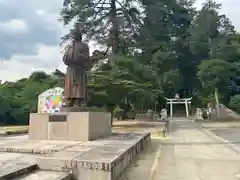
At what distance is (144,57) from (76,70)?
20.1 m

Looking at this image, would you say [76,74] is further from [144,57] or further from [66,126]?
[144,57]

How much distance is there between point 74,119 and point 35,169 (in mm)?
2824

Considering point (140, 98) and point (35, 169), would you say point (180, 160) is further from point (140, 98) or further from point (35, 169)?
point (140, 98)

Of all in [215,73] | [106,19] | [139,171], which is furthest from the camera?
[215,73]

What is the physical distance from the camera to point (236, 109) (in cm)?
2833

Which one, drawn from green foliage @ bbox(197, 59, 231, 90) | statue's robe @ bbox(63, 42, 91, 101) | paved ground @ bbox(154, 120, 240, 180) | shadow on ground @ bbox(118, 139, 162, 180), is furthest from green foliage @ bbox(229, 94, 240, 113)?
shadow on ground @ bbox(118, 139, 162, 180)

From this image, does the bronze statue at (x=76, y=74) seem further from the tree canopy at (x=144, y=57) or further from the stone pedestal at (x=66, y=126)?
the tree canopy at (x=144, y=57)

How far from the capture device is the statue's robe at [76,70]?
6969 millimetres

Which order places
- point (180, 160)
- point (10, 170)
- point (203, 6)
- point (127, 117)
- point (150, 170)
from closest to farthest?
1. point (10, 170)
2. point (150, 170)
3. point (180, 160)
4. point (127, 117)
5. point (203, 6)

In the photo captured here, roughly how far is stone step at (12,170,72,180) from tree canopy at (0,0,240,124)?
10.7 meters

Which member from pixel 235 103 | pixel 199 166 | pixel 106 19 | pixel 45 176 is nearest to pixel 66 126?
pixel 199 166

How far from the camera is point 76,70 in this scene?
279 inches

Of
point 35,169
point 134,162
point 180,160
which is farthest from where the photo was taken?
point 180,160

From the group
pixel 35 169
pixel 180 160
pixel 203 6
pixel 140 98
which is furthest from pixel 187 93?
pixel 35 169
